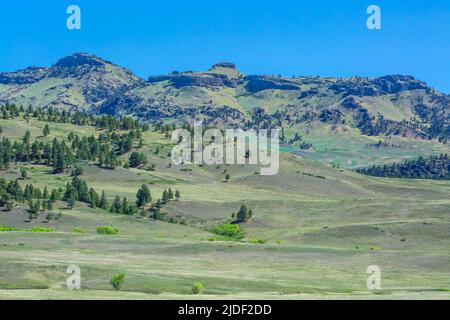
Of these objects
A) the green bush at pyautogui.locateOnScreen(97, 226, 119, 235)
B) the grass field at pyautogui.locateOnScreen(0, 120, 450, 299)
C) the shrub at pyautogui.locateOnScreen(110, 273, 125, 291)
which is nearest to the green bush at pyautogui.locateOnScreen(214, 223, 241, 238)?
the grass field at pyautogui.locateOnScreen(0, 120, 450, 299)

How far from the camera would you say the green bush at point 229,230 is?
192000 millimetres

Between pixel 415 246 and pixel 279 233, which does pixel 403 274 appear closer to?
pixel 415 246

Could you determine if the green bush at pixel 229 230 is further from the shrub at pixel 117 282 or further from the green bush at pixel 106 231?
the shrub at pixel 117 282

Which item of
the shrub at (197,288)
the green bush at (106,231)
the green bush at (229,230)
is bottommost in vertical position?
the green bush at (229,230)

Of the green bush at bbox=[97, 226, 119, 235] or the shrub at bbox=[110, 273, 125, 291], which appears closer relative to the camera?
the shrub at bbox=[110, 273, 125, 291]

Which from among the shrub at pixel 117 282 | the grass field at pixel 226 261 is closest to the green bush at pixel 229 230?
the grass field at pixel 226 261

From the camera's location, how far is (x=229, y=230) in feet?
635

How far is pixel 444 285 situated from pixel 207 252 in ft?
163

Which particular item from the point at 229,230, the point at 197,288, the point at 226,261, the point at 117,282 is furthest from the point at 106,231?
the point at 197,288

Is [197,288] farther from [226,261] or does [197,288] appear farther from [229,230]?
[229,230]

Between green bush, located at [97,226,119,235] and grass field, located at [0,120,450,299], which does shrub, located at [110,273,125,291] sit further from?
green bush, located at [97,226,119,235]

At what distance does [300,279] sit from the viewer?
93.3 metres

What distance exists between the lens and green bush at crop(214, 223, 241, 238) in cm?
19200
